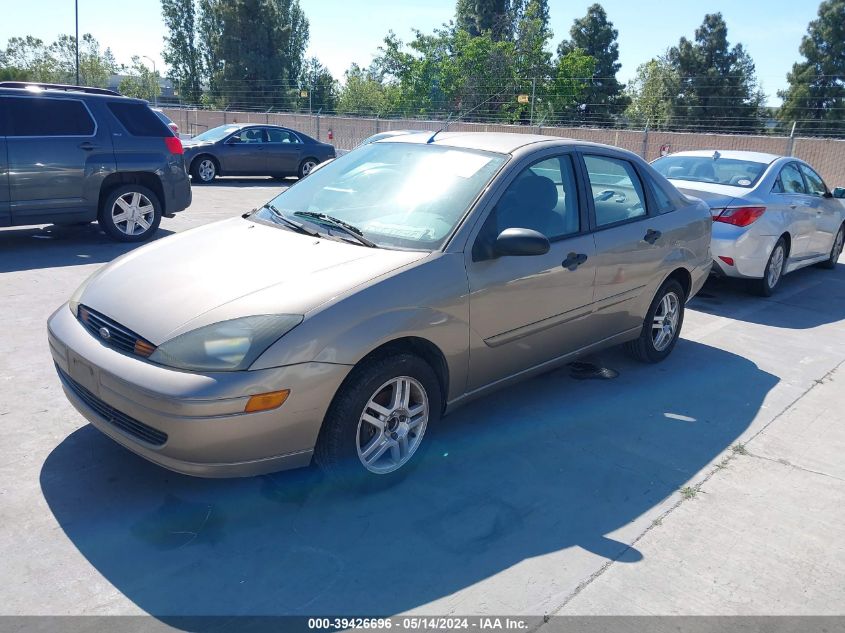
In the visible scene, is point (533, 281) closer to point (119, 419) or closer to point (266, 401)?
point (266, 401)

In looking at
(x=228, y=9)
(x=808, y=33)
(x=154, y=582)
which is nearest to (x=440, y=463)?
(x=154, y=582)

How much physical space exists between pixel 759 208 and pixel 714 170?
100 cm

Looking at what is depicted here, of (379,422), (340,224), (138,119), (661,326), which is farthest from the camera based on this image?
(138,119)

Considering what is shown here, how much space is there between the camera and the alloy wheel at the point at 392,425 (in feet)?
11.4

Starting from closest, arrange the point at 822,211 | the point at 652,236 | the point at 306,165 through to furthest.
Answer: the point at 652,236 < the point at 822,211 < the point at 306,165

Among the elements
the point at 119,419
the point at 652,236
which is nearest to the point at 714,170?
the point at 652,236

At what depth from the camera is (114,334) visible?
10.9 ft

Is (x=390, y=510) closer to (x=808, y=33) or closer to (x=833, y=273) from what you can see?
(x=833, y=273)

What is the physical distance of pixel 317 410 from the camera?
10.4 ft

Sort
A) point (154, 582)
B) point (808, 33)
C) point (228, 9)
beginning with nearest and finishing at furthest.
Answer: point (154, 582) < point (808, 33) < point (228, 9)

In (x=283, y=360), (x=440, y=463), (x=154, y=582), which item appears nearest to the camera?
(x=154, y=582)

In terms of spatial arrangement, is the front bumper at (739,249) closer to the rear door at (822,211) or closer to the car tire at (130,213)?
the rear door at (822,211)

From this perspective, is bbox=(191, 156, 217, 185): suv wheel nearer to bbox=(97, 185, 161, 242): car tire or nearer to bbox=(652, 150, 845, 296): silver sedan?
bbox=(97, 185, 161, 242): car tire

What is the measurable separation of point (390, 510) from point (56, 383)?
250 centimetres
